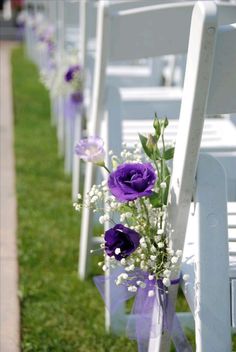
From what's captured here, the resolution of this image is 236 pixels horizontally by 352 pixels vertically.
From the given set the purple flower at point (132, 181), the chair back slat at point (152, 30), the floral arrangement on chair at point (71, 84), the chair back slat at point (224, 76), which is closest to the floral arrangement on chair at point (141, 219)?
the purple flower at point (132, 181)

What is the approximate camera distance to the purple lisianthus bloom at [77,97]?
3832mm

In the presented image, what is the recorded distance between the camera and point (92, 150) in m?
1.90

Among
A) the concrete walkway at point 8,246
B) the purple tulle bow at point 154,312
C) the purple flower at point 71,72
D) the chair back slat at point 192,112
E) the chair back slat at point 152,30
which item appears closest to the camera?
the chair back slat at point 192,112

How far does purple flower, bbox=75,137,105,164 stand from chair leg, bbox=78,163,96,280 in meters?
0.99

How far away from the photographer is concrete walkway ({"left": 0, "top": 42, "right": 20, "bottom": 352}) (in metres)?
2.70

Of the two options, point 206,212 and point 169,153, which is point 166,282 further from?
point 169,153

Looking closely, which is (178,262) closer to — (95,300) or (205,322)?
(205,322)

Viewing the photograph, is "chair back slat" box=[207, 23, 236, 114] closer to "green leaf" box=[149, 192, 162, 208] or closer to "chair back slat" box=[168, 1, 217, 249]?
"chair back slat" box=[168, 1, 217, 249]

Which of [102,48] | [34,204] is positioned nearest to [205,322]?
[102,48]

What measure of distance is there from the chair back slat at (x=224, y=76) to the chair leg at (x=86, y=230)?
1.42 meters

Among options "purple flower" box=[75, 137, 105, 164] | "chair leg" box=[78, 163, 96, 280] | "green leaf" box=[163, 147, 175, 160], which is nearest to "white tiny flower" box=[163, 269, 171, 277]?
"green leaf" box=[163, 147, 175, 160]

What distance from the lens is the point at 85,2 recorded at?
135 inches

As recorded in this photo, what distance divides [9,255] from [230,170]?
5.06ft

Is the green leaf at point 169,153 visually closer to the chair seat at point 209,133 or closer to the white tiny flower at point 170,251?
the white tiny flower at point 170,251
